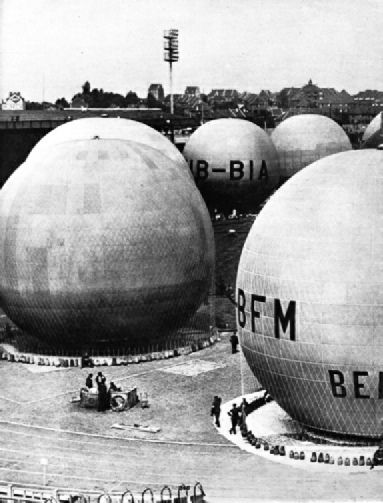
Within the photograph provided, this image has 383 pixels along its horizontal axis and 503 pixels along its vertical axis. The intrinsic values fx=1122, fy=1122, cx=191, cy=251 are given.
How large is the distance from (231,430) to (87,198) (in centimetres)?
1729

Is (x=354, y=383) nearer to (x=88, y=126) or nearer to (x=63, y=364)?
(x=63, y=364)

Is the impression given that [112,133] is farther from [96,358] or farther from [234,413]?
[234,413]

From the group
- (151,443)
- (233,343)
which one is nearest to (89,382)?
(151,443)

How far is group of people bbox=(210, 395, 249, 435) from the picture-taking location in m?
41.7

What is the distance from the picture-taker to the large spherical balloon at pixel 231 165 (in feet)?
298

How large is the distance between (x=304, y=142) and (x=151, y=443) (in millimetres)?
66200

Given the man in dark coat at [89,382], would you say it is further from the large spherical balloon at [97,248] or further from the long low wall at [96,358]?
the large spherical balloon at [97,248]

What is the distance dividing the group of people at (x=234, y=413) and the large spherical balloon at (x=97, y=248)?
1138 centimetres

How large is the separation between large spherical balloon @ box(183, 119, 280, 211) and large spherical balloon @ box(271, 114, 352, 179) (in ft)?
30.3

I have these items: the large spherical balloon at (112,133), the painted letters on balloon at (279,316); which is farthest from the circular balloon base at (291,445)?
the large spherical balloon at (112,133)

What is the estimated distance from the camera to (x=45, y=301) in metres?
54.4

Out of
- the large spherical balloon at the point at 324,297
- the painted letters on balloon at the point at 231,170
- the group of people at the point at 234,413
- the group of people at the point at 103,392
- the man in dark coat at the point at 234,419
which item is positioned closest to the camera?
the large spherical balloon at the point at 324,297

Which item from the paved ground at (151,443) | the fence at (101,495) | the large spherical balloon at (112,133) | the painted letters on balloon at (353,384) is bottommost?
the paved ground at (151,443)

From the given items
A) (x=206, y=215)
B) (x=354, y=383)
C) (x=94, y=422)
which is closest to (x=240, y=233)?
(x=206, y=215)
